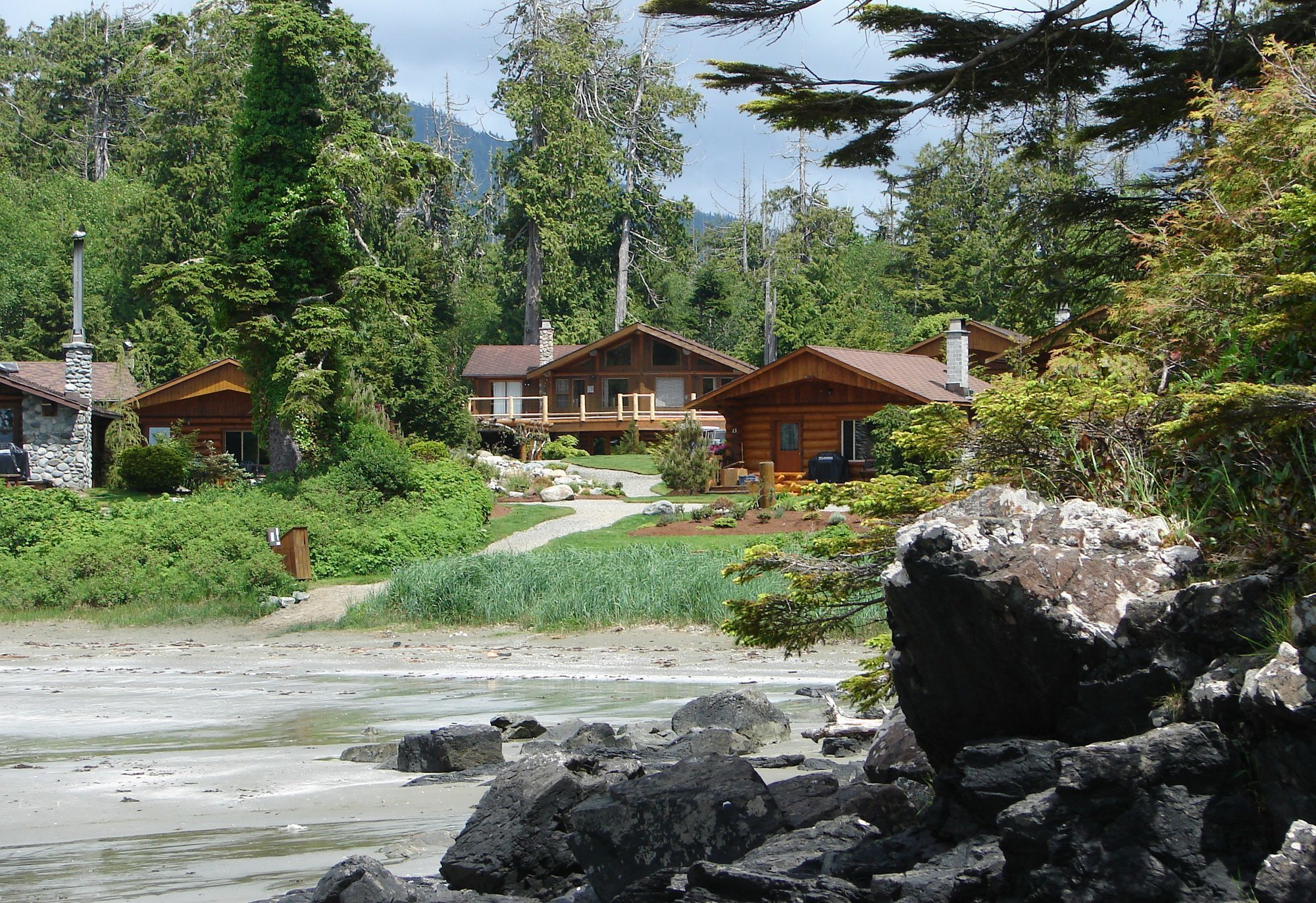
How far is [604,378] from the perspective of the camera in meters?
62.0

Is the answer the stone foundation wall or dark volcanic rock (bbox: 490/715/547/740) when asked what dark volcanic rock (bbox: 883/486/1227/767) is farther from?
the stone foundation wall

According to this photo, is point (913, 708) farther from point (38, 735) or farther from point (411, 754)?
point (38, 735)

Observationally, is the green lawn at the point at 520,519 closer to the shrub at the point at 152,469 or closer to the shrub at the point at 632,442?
the shrub at the point at 152,469

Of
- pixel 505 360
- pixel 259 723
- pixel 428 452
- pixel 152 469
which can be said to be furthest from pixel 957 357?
pixel 505 360

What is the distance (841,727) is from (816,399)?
31.8 metres

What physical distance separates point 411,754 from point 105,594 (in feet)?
50.5

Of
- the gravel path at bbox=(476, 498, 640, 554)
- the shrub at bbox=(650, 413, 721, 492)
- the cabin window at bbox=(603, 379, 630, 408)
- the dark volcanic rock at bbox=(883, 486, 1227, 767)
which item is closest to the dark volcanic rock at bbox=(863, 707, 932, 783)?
the dark volcanic rock at bbox=(883, 486, 1227, 767)

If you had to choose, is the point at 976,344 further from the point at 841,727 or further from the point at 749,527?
the point at 841,727

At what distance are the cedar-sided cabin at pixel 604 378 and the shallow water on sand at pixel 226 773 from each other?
3980cm

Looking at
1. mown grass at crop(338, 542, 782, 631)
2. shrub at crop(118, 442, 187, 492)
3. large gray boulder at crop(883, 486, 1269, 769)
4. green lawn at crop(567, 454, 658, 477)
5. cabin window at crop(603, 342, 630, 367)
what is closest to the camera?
large gray boulder at crop(883, 486, 1269, 769)

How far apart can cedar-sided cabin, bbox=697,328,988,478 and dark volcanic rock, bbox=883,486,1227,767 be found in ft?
Answer: 110

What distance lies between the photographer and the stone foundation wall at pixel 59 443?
1572 inches

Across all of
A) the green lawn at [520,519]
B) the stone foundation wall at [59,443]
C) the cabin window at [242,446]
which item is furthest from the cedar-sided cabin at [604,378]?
the green lawn at [520,519]

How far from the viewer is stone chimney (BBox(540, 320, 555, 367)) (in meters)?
63.7
